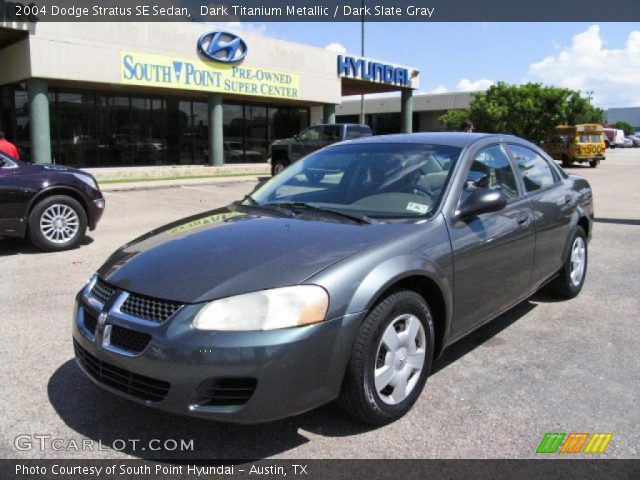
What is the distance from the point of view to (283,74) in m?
24.4

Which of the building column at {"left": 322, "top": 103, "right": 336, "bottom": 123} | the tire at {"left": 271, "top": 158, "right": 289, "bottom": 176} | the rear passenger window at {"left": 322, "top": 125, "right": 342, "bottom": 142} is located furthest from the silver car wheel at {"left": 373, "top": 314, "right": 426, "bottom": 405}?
the building column at {"left": 322, "top": 103, "right": 336, "bottom": 123}

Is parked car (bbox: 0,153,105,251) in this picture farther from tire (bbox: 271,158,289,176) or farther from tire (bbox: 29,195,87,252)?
tire (bbox: 271,158,289,176)

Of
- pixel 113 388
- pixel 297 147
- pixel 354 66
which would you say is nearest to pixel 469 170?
pixel 113 388

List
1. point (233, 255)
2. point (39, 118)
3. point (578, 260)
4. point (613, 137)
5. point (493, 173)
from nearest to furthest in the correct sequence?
point (233, 255)
point (493, 173)
point (578, 260)
point (39, 118)
point (613, 137)

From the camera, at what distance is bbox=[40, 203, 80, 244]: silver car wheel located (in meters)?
7.61

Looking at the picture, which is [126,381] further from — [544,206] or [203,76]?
[203,76]

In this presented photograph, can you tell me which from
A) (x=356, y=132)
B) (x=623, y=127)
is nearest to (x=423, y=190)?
(x=356, y=132)

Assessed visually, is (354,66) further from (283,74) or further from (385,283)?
(385,283)

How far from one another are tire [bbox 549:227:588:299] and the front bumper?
10.6 feet

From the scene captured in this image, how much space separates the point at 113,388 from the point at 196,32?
2018 cm

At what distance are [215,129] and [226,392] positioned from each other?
68.6 feet

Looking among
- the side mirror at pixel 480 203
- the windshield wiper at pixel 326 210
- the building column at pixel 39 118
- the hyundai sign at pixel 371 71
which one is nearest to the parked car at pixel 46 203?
the windshield wiper at pixel 326 210

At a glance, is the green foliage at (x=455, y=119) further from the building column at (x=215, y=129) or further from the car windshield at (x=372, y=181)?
the car windshield at (x=372, y=181)

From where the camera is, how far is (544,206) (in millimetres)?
4648
